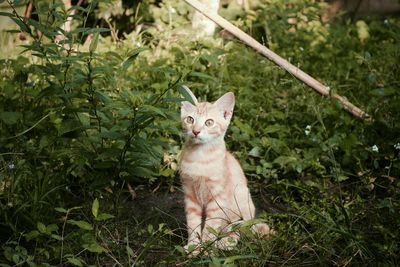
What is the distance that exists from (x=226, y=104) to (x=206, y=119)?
0.70ft

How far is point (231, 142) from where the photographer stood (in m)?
5.06

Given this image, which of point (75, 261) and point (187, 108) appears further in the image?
point (187, 108)

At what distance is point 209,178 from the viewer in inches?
150

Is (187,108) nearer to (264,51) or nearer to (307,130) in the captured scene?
(264,51)

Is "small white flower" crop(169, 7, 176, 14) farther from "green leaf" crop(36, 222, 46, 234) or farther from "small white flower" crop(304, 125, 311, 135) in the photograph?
"green leaf" crop(36, 222, 46, 234)

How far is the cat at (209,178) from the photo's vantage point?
3.82 m

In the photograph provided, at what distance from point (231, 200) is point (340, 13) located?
14.3 feet

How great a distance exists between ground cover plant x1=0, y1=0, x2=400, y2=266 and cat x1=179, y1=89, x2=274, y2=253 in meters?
0.18

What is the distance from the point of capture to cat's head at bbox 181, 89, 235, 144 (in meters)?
3.85

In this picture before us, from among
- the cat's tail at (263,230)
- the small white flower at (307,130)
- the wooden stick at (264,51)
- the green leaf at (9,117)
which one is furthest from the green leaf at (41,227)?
the small white flower at (307,130)

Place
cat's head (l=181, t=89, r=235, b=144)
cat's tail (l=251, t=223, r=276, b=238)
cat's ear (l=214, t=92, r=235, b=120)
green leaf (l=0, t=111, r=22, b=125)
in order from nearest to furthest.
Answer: cat's tail (l=251, t=223, r=276, b=238), cat's head (l=181, t=89, r=235, b=144), cat's ear (l=214, t=92, r=235, b=120), green leaf (l=0, t=111, r=22, b=125)

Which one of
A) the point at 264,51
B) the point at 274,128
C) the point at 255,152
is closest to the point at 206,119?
the point at 255,152

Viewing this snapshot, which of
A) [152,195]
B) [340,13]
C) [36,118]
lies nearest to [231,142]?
[152,195]

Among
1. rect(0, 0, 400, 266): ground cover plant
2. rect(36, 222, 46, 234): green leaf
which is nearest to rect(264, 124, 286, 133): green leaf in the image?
rect(0, 0, 400, 266): ground cover plant
